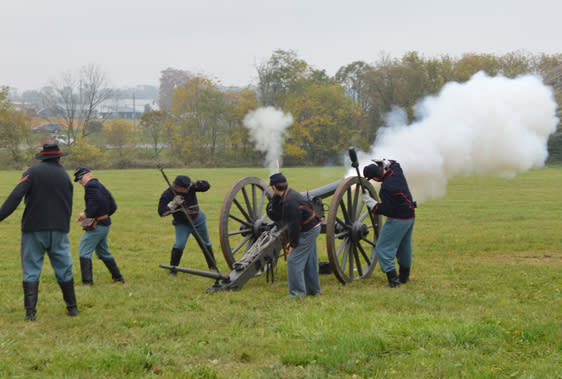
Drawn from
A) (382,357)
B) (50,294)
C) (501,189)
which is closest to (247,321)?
(382,357)

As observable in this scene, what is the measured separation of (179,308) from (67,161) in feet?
150

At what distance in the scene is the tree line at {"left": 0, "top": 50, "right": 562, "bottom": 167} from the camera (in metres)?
41.1

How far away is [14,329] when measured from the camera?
18.6ft

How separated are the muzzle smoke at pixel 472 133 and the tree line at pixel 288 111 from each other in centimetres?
2441

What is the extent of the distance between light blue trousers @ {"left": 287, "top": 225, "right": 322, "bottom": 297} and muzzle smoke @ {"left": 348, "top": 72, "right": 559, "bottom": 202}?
326 cm

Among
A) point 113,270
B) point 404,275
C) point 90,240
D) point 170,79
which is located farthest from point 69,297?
point 170,79

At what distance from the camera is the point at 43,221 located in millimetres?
5891

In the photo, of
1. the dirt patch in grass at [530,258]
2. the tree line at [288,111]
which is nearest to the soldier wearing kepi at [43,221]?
the dirt patch in grass at [530,258]

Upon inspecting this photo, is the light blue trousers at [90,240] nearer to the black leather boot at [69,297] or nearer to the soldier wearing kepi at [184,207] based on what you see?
the soldier wearing kepi at [184,207]

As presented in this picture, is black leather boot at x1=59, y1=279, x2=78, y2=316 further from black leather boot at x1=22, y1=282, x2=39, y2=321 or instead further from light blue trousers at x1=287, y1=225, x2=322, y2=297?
light blue trousers at x1=287, y1=225, x2=322, y2=297

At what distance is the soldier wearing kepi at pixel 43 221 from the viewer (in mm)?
5891

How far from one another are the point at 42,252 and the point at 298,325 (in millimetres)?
2761

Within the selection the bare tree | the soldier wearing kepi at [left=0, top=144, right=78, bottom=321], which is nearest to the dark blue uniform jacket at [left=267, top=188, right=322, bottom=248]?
the soldier wearing kepi at [left=0, top=144, right=78, bottom=321]

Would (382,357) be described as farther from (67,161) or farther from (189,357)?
(67,161)
